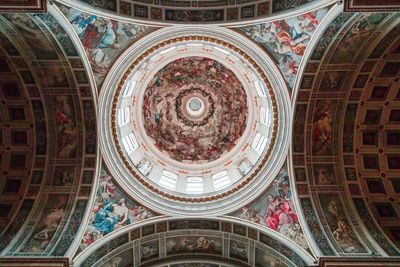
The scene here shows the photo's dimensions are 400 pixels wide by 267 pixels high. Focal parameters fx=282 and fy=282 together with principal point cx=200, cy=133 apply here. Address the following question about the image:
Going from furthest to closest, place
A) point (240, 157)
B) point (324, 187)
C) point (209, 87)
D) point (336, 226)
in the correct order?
point (209, 87), point (240, 157), point (324, 187), point (336, 226)

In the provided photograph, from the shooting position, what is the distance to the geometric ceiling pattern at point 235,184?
43.6 ft

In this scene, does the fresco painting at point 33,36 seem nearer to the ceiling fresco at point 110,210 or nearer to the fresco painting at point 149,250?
the ceiling fresco at point 110,210

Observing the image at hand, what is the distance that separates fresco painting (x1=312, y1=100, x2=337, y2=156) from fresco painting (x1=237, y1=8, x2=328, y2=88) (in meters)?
2.33

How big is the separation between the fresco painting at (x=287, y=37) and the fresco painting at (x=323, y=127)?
7.64 ft

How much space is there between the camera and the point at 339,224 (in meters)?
15.0

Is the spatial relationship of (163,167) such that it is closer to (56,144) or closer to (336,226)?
(56,144)

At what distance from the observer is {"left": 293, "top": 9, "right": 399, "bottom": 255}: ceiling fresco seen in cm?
1405

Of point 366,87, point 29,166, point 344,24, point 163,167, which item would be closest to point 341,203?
point 366,87

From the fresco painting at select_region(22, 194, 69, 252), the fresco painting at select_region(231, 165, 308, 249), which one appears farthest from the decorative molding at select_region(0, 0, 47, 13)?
the fresco painting at select_region(231, 165, 308, 249)

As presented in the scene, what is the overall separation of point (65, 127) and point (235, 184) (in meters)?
10.5

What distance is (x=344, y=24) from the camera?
12.3 meters

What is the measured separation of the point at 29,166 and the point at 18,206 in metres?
2.24

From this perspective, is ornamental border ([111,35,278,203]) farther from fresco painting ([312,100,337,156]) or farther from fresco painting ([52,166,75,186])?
fresco painting ([52,166,75,186])

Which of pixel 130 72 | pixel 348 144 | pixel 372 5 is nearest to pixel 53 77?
pixel 130 72
